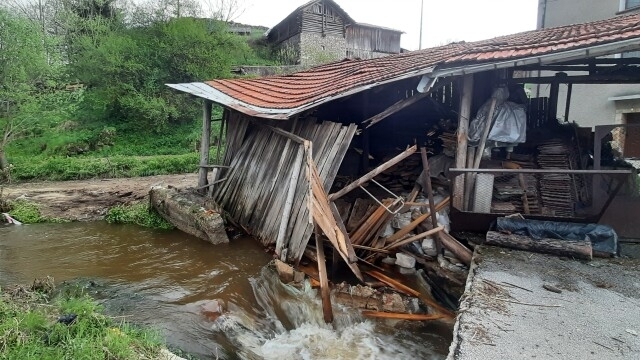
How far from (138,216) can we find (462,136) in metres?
8.20

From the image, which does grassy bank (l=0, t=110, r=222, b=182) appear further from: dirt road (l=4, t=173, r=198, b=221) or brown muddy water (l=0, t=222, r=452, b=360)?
brown muddy water (l=0, t=222, r=452, b=360)

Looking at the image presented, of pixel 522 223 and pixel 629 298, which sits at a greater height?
pixel 522 223

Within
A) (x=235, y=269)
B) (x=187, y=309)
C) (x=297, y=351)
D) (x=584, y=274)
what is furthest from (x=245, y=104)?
(x=584, y=274)

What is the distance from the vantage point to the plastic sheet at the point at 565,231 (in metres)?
5.16

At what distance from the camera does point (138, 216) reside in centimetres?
1011

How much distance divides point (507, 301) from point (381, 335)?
162 cm

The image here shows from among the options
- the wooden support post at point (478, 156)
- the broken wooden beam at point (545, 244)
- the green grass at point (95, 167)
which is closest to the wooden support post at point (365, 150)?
the wooden support post at point (478, 156)

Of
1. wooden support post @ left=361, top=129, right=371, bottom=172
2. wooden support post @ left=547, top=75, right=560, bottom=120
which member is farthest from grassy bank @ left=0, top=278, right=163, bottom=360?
wooden support post @ left=547, top=75, right=560, bottom=120

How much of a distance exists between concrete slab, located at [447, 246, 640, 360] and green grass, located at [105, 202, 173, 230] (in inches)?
298

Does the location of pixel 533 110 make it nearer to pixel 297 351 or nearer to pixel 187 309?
pixel 297 351

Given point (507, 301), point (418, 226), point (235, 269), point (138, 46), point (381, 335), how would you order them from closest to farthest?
1. point (507, 301)
2. point (381, 335)
3. point (418, 226)
4. point (235, 269)
5. point (138, 46)

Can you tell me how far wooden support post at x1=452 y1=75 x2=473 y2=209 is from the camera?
6.23m

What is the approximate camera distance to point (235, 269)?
682 centimetres

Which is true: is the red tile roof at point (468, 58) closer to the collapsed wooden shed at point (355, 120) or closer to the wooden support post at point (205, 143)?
the collapsed wooden shed at point (355, 120)
